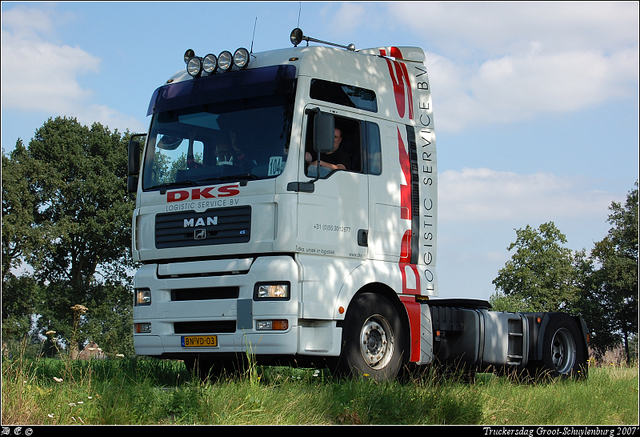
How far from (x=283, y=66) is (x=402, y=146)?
1.89 m

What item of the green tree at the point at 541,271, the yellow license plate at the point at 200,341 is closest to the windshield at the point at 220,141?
the yellow license plate at the point at 200,341

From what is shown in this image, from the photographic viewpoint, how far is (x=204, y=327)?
797cm

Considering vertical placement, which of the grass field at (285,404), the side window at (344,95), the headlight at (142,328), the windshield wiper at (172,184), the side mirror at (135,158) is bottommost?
the grass field at (285,404)

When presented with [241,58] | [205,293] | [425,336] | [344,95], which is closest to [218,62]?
[241,58]

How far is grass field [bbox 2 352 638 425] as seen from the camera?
219 inches

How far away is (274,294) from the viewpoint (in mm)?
7539

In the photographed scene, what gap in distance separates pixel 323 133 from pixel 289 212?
0.91 metres

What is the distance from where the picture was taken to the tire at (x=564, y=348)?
431 inches

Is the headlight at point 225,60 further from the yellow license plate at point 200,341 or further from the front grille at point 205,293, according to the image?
the yellow license plate at point 200,341

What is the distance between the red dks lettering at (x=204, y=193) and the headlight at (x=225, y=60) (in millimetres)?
1546

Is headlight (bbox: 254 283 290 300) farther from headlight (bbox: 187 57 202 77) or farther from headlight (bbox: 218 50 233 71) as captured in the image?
headlight (bbox: 187 57 202 77)

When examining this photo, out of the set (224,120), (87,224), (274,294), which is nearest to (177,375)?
(274,294)

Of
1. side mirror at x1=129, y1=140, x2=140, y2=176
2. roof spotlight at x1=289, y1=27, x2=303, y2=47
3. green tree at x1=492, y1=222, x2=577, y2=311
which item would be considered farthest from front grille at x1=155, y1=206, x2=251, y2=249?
green tree at x1=492, y1=222, x2=577, y2=311

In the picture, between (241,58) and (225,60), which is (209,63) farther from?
(241,58)
